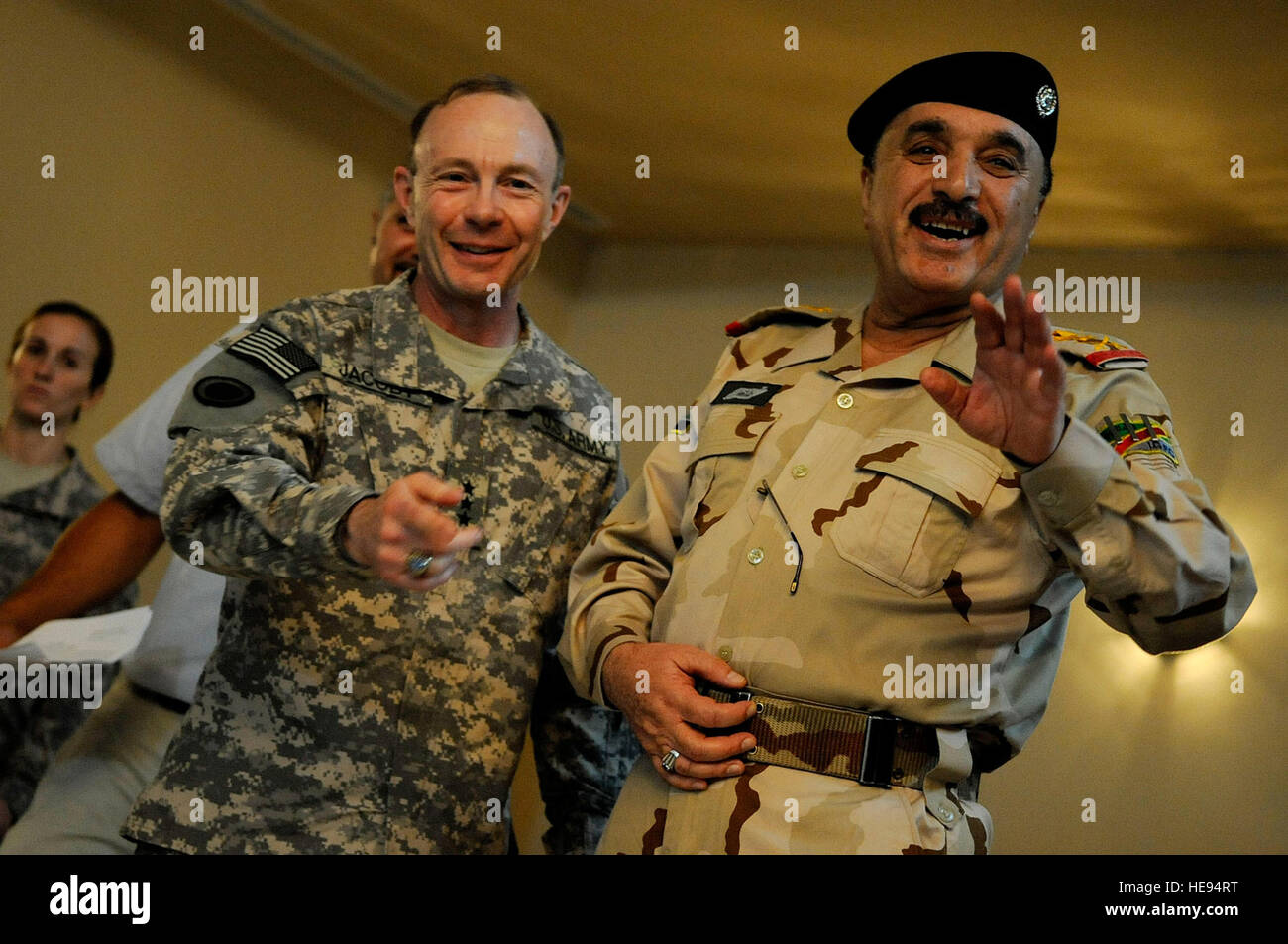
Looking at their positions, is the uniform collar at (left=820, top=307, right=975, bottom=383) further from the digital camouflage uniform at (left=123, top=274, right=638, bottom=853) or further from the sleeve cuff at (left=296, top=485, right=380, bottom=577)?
the sleeve cuff at (left=296, top=485, right=380, bottom=577)

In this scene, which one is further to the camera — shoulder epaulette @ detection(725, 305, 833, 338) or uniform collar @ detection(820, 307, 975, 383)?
shoulder epaulette @ detection(725, 305, 833, 338)

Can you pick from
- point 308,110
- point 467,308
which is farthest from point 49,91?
point 467,308

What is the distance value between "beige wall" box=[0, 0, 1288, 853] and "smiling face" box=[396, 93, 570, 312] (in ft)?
6.61

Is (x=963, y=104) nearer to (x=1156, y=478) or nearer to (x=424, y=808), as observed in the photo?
(x=1156, y=478)

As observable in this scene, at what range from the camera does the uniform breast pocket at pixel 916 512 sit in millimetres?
1290

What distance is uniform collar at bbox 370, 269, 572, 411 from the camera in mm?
1685

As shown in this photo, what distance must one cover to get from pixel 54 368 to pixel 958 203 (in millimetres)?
2785

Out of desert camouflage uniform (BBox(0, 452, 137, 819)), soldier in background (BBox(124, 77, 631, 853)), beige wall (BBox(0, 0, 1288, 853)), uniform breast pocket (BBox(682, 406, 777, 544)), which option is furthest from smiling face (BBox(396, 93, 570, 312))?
beige wall (BBox(0, 0, 1288, 853))

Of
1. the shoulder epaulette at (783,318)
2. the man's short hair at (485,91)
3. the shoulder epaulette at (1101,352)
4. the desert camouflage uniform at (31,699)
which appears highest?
the man's short hair at (485,91)

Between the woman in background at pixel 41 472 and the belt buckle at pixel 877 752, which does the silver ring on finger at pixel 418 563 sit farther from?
the woman in background at pixel 41 472

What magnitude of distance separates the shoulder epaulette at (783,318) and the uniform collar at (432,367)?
27 cm

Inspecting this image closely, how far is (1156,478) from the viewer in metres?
1.21

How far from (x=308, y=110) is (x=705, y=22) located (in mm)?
1333

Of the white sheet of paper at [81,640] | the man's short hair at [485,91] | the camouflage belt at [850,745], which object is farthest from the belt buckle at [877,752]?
the white sheet of paper at [81,640]
